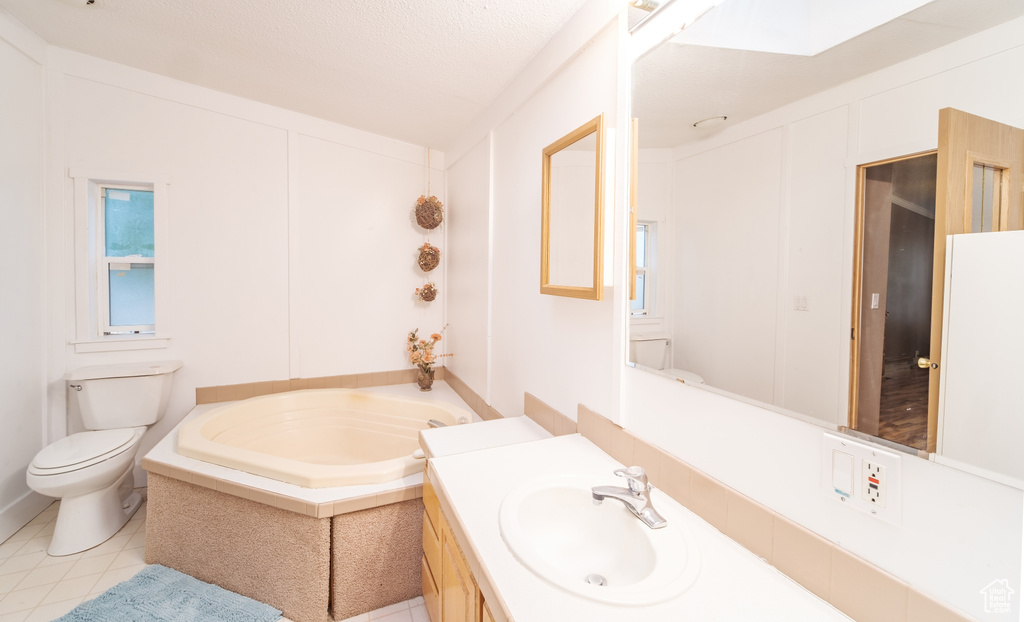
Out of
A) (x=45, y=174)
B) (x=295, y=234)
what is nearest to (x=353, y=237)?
(x=295, y=234)

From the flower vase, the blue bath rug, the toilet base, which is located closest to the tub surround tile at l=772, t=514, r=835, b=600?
the blue bath rug

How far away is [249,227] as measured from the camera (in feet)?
8.80

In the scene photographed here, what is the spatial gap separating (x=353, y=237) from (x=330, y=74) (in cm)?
110

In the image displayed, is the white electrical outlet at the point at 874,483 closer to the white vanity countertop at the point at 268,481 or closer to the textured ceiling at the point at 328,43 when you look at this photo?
the white vanity countertop at the point at 268,481

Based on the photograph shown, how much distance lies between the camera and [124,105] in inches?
92.7

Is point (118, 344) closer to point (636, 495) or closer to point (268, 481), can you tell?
point (268, 481)

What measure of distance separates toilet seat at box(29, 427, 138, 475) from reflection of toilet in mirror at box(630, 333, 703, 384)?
2.50 metres

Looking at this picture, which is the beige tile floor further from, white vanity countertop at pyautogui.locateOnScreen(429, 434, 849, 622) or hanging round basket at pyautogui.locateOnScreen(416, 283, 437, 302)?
hanging round basket at pyautogui.locateOnScreen(416, 283, 437, 302)

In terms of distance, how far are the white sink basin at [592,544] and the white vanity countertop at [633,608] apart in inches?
0.7

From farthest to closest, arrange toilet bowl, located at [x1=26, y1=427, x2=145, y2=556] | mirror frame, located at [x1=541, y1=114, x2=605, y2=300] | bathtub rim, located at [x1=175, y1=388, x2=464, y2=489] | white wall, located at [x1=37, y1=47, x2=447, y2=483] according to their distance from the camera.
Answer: white wall, located at [x1=37, y1=47, x2=447, y2=483] → toilet bowl, located at [x1=26, y1=427, x2=145, y2=556] → bathtub rim, located at [x1=175, y1=388, x2=464, y2=489] → mirror frame, located at [x1=541, y1=114, x2=605, y2=300]

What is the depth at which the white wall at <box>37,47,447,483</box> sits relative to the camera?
2293 millimetres

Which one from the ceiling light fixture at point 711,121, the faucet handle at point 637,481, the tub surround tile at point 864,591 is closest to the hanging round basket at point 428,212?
the ceiling light fixture at point 711,121

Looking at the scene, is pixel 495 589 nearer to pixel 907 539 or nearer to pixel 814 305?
pixel 907 539

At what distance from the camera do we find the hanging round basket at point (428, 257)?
3.05 metres
